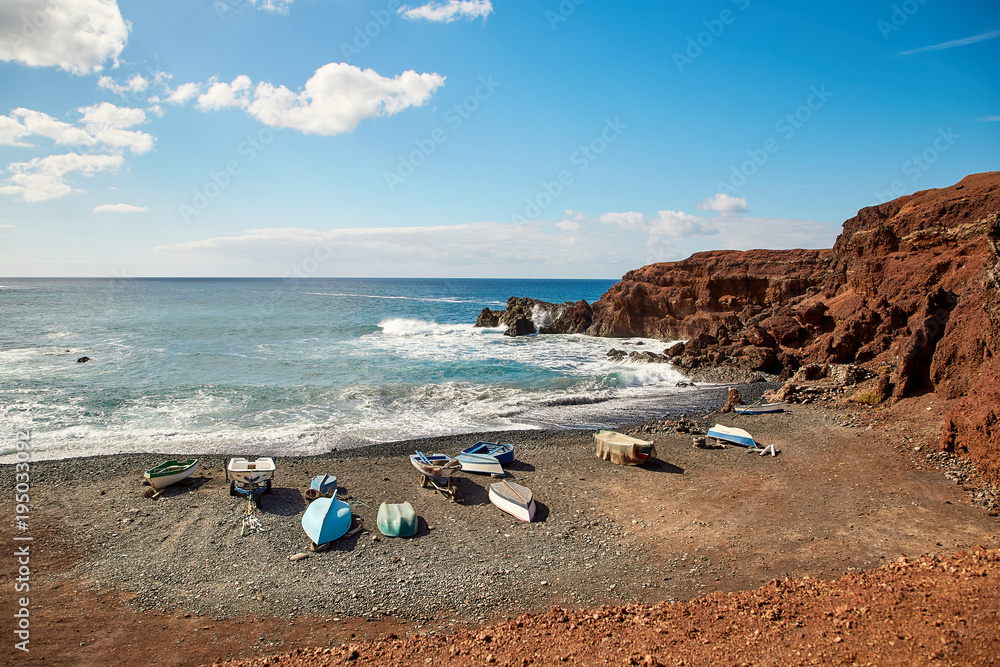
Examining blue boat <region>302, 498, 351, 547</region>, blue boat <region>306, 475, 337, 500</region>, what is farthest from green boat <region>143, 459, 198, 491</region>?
blue boat <region>302, 498, 351, 547</region>

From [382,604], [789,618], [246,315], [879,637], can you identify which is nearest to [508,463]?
[382,604]

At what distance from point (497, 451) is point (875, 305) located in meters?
21.3

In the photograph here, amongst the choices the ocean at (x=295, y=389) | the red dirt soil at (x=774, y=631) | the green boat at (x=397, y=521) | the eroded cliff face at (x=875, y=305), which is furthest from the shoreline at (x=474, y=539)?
the ocean at (x=295, y=389)

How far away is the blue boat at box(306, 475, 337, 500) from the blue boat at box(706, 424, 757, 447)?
11950 millimetres

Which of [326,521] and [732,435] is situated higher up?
[732,435]

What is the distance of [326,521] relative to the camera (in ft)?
34.9

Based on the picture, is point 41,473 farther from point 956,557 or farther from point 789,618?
point 956,557

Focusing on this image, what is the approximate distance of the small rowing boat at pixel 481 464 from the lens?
1401 cm

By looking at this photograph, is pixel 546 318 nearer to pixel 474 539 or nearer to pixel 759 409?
pixel 759 409

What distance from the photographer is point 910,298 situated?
22531mm
